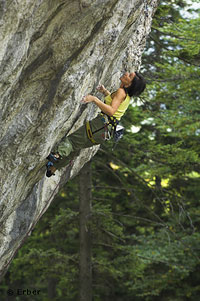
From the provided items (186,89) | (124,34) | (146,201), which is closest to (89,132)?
(124,34)

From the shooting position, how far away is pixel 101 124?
607cm

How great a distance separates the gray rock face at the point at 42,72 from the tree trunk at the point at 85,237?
6.02 meters

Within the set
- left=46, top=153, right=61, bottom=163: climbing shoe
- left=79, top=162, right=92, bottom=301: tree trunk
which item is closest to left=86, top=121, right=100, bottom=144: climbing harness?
left=46, top=153, right=61, bottom=163: climbing shoe

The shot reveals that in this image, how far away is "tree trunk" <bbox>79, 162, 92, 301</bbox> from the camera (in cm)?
1261

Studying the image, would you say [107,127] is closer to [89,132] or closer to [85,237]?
[89,132]

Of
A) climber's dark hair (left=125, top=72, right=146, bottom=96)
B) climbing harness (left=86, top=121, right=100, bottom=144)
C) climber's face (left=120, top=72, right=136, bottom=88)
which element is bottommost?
climbing harness (left=86, top=121, right=100, bottom=144)

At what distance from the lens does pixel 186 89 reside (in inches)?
462

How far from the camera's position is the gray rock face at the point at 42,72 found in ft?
14.7

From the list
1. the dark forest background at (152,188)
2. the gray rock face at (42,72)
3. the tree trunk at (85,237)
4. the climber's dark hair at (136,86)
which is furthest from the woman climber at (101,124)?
the tree trunk at (85,237)

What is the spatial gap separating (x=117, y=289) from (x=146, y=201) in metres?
5.59

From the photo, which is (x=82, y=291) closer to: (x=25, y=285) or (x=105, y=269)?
(x=105, y=269)

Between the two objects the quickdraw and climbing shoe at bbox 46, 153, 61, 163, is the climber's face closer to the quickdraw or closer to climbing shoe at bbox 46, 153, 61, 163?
the quickdraw

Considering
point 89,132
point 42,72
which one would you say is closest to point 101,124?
point 89,132

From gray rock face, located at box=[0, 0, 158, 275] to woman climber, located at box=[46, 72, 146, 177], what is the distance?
0.61 ft
